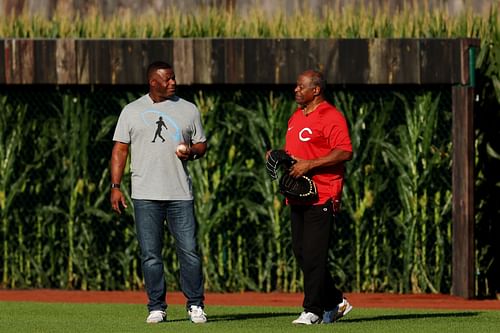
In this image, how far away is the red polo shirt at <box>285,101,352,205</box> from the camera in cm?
1119

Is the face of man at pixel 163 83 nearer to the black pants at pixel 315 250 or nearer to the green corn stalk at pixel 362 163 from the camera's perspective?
the black pants at pixel 315 250

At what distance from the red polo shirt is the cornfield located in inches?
140

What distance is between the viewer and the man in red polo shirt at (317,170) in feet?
36.7

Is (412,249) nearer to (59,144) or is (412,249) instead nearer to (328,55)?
(328,55)

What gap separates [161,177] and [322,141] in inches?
48.3

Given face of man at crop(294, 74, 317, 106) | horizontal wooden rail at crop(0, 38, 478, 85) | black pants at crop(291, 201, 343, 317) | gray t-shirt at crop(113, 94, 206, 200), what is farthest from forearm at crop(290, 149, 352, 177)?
horizontal wooden rail at crop(0, 38, 478, 85)

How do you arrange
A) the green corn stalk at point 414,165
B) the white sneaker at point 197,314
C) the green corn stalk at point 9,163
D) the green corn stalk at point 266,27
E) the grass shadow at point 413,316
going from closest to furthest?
the white sneaker at point 197,314 < the grass shadow at point 413,316 < the green corn stalk at point 414,165 < the green corn stalk at point 9,163 < the green corn stalk at point 266,27

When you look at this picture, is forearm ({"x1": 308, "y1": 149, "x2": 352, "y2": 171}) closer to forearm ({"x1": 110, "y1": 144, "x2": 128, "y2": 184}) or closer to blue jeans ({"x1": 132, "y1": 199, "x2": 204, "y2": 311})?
blue jeans ({"x1": 132, "y1": 199, "x2": 204, "y2": 311})

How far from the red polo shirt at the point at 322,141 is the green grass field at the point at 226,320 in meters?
1.03

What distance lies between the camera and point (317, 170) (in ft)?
36.9

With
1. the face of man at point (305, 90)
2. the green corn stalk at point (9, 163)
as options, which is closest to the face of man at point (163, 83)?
the face of man at point (305, 90)

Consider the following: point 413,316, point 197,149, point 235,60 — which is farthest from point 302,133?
point 235,60

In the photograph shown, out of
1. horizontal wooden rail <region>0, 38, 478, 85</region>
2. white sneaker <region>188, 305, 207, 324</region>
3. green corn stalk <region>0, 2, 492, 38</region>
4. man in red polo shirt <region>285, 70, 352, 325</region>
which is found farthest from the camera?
green corn stalk <region>0, 2, 492, 38</region>

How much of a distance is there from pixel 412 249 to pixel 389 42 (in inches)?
80.3
